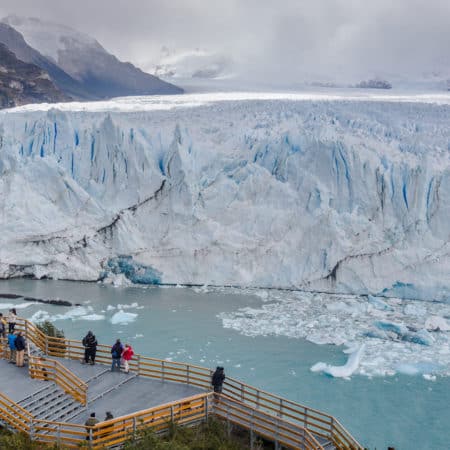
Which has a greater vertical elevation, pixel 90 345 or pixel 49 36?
pixel 49 36

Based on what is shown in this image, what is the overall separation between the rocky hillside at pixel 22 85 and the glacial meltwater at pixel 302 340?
10.7 meters

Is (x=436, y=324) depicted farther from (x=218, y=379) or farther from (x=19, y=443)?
(x=19, y=443)

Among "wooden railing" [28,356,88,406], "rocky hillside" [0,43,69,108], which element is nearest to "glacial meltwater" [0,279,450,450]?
"wooden railing" [28,356,88,406]

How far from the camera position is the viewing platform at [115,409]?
5539mm

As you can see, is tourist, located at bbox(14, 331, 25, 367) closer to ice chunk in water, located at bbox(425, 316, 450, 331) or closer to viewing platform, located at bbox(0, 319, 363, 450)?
viewing platform, located at bbox(0, 319, 363, 450)

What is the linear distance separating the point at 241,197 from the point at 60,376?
11.1 meters

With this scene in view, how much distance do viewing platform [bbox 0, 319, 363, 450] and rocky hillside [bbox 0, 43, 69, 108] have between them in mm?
19282

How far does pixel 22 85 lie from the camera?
2511 centimetres

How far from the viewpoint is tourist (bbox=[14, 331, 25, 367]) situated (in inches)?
266

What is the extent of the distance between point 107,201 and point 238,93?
7.35 m

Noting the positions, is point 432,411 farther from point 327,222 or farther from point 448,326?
point 327,222

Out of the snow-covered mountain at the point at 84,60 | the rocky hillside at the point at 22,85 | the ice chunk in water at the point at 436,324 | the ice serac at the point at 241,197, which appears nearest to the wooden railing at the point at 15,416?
the ice chunk in water at the point at 436,324

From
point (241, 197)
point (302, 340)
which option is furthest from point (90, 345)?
point (241, 197)

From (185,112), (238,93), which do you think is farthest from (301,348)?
(238,93)
